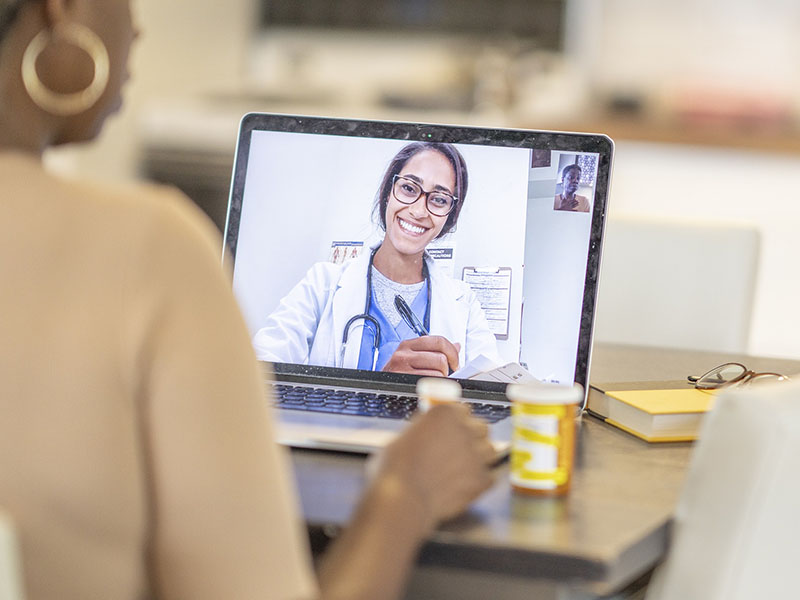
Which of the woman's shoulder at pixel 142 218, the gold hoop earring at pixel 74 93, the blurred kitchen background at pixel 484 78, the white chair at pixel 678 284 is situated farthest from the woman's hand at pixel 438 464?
the blurred kitchen background at pixel 484 78

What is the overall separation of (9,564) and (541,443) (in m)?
Answer: 0.48

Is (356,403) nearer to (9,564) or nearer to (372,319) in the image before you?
(372,319)

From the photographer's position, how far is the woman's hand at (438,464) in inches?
35.0

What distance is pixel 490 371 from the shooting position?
133cm

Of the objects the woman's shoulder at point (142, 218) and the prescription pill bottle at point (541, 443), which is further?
the prescription pill bottle at point (541, 443)

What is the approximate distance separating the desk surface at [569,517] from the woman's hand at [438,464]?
24mm

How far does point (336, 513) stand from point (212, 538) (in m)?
0.21

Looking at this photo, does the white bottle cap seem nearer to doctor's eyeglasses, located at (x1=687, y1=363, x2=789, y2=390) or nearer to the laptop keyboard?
the laptop keyboard

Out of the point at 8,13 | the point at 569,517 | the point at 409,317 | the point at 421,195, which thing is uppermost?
the point at 8,13

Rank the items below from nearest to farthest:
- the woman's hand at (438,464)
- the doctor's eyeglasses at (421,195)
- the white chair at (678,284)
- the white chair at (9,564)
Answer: the white chair at (9,564), the woman's hand at (438,464), the doctor's eyeglasses at (421,195), the white chair at (678,284)

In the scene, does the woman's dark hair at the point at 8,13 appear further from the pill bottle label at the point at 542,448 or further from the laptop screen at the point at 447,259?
the laptop screen at the point at 447,259

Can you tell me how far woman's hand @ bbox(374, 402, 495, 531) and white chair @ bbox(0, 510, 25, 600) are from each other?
10.9 inches

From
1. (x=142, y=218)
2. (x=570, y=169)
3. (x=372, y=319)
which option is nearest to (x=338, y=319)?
(x=372, y=319)

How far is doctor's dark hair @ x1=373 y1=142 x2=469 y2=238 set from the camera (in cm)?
136
